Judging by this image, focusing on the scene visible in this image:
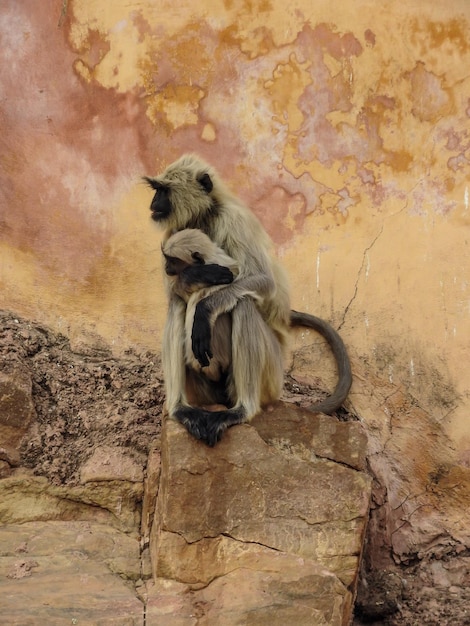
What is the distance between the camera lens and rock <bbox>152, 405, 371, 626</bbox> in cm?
413

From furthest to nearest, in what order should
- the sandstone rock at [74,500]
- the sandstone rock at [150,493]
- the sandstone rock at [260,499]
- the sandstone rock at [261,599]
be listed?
the sandstone rock at [74,500] < the sandstone rock at [150,493] < the sandstone rock at [260,499] < the sandstone rock at [261,599]

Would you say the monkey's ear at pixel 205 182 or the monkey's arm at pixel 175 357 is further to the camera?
the monkey's ear at pixel 205 182

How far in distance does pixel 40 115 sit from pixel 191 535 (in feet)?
10.7

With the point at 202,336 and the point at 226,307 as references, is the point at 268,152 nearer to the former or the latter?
the point at 226,307

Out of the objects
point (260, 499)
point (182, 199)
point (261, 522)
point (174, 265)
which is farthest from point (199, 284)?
point (261, 522)

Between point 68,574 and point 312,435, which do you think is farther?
point 312,435

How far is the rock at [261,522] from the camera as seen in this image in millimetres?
4133

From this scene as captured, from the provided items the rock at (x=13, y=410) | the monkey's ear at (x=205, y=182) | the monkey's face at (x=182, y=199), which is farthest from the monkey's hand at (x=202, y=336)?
the rock at (x=13, y=410)

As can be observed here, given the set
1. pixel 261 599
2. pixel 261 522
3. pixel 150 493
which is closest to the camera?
pixel 261 599

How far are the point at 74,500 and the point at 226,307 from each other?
1345mm

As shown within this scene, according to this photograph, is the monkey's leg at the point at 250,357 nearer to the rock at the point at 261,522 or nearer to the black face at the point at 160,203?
the rock at the point at 261,522

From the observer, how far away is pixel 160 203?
4.87 m

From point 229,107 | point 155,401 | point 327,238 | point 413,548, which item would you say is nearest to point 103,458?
point 155,401

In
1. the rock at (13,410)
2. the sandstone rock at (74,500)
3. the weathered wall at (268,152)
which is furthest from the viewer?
the weathered wall at (268,152)
